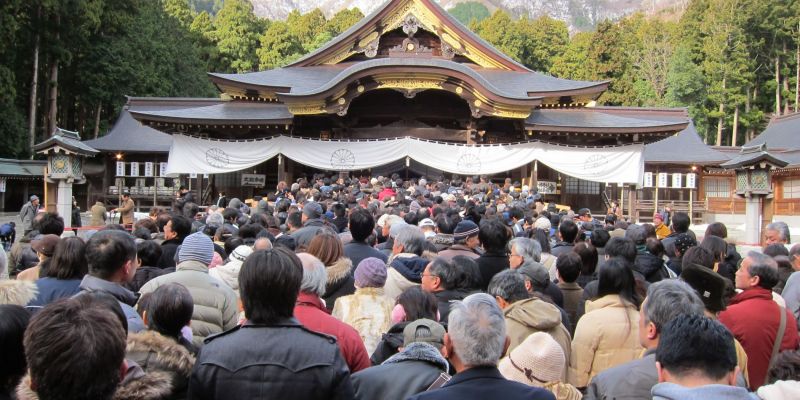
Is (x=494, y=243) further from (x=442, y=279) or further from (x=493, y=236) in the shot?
(x=442, y=279)

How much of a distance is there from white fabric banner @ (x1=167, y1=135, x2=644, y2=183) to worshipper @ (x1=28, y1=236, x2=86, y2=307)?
1496cm

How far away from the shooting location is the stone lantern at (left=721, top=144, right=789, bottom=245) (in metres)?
14.1

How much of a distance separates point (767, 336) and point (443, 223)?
325 centimetres

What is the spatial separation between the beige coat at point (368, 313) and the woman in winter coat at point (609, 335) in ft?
3.54

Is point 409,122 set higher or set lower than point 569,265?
higher

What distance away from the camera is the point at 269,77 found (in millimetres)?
21359

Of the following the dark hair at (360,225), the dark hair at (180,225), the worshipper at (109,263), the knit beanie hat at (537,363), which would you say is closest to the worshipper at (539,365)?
the knit beanie hat at (537,363)

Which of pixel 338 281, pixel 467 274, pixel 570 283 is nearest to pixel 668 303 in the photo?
pixel 467 274

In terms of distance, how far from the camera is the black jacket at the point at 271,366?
230 centimetres

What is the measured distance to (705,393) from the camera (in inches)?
78.6

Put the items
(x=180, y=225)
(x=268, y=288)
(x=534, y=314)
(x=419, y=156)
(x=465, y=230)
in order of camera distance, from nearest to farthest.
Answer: (x=268, y=288) < (x=534, y=314) < (x=180, y=225) < (x=465, y=230) < (x=419, y=156)

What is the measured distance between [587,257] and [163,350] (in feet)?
12.0

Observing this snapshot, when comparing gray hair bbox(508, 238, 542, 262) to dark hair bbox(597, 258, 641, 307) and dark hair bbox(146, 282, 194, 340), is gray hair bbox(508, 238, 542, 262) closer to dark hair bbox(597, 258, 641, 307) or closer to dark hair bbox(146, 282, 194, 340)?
dark hair bbox(597, 258, 641, 307)

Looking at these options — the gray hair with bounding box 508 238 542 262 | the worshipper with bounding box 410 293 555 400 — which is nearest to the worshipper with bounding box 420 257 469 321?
the gray hair with bounding box 508 238 542 262
